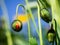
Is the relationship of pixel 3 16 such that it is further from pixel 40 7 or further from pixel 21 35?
pixel 40 7

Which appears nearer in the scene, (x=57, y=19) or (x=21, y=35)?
(x=57, y=19)

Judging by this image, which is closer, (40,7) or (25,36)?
(40,7)

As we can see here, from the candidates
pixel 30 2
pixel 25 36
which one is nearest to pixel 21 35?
pixel 25 36

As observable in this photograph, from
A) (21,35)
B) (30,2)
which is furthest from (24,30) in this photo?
(30,2)

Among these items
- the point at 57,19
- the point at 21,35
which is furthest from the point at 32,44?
the point at 21,35

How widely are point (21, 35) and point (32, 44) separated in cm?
22

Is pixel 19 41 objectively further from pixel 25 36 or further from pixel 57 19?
pixel 57 19

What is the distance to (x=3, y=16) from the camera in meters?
0.84

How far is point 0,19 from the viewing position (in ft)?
2.72

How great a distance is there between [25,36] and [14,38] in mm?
45

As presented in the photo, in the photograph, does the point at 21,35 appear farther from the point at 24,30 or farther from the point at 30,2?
the point at 30,2

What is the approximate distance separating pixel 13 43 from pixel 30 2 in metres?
0.18

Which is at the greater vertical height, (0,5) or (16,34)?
(0,5)

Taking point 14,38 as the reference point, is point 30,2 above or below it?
above
